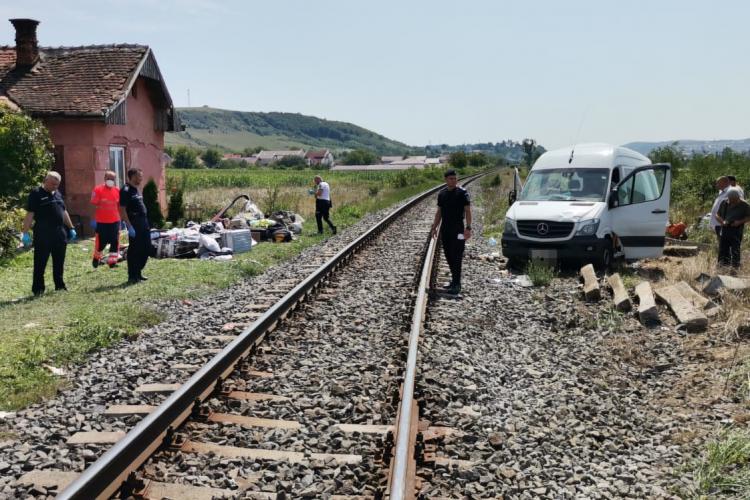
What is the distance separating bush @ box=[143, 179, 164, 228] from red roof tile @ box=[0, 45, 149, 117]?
2.54 metres

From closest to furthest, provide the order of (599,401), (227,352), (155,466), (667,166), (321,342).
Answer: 1. (155,466)
2. (599,401)
3. (227,352)
4. (321,342)
5. (667,166)

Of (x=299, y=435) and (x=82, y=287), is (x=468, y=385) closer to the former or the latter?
(x=299, y=435)

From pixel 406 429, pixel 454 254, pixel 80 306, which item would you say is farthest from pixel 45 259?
pixel 406 429

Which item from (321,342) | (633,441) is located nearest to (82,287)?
(321,342)

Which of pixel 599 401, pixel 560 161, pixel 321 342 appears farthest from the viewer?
pixel 560 161

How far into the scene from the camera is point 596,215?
37.8 ft

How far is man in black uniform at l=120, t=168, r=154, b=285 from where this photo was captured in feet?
34.5

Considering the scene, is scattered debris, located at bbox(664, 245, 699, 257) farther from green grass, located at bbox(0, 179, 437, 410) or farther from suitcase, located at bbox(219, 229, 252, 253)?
suitcase, located at bbox(219, 229, 252, 253)

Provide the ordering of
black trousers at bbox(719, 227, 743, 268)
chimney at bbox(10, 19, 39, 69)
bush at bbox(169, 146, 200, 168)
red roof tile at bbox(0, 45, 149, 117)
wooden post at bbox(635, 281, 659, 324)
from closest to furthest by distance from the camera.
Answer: wooden post at bbox(635, 281, 659, 324) → black trousers at bbox(719, 227, 743, 268) → red roof tile at bbox(0, 45, 149, 117) → chimney at bbox(10, 19, 39, 69) → bush at bbox(169, 146, 200, 168)

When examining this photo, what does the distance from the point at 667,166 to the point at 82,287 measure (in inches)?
396

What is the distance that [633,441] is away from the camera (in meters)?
4.85

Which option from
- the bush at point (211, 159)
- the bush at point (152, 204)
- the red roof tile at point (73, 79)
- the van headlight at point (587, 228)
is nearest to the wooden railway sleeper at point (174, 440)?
the van headlight at point (587, 228)

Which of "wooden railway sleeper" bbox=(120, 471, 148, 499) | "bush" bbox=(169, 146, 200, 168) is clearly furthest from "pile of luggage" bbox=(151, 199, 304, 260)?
"bush" bbox=(169, 146, 200, 168)

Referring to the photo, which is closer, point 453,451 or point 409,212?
point 453,451
